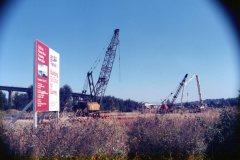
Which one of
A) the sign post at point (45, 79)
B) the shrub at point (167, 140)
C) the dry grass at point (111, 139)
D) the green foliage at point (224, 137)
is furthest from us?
the sign post at point (45, 79)

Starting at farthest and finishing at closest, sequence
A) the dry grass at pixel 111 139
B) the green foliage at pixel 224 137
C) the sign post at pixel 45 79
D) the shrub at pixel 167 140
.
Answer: the sign post at pixel 45 79
the shrub at pixel 167 140
the dry grass at pixel 111 139
the green foliage at pixel 224 137

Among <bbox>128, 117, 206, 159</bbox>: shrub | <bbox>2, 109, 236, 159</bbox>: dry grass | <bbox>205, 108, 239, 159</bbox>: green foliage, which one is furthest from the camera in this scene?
<bbox>128, 117, 206, 159</bbox>: shrub

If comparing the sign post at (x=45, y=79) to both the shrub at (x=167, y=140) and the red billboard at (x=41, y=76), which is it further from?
the shrub at (x=167, y=140)

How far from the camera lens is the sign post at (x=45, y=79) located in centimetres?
872

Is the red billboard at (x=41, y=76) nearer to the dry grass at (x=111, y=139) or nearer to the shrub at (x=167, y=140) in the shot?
the dry grass at (x=111, y=139)

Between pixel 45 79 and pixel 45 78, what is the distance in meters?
0.03

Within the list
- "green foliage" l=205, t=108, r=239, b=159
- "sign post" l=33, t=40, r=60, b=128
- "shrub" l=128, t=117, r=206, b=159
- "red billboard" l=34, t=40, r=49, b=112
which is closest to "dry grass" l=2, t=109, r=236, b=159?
"shrub" l=128, t=117, r=206, b=159

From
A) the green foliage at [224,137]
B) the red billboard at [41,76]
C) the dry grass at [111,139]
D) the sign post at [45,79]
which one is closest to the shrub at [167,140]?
the dry grass at [111,139]

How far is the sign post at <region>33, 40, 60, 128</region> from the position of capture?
28.6 feet

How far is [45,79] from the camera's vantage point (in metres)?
9.55

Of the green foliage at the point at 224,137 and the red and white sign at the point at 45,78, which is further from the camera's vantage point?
the red and white sign at the point at 45,78

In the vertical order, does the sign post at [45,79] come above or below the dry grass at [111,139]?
above

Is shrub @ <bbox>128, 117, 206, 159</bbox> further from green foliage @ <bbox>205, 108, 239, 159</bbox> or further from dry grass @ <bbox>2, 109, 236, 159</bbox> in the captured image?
green foliage @ <bbox>205, 108, 239, 159</bbox>

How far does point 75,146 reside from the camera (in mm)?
7246
